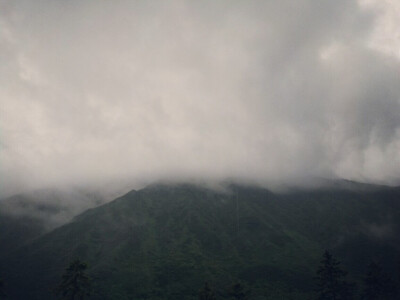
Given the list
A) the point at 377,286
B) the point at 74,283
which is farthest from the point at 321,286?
the point at 74,283

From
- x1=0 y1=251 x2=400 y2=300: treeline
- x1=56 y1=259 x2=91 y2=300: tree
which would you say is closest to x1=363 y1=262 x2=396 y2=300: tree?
x1=0 y1=251 x2=400 y2=300: treeline

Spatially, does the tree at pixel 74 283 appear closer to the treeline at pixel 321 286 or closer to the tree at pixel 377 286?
the treeline at pixel 321 286

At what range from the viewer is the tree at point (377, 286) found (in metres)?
89.4

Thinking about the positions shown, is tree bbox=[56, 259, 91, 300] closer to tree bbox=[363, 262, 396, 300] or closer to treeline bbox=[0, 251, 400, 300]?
treeline bbox=[0, 251, 400, 300]

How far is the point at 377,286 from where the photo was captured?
8962cm

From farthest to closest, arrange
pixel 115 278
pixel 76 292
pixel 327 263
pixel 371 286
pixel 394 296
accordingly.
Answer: pixel 115 278 → pixel 394 296 → pixel 371 286 → pixel 327 263 → pixel 76 292

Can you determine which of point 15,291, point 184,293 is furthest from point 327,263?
point 15,291

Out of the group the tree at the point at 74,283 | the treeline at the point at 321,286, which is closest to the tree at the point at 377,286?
the treeline at the point at 321,286

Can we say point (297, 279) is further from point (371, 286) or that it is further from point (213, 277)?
point (371, 286)

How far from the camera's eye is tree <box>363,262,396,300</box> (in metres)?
89.4

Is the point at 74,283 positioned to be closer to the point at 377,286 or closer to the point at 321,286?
the point at 321,286

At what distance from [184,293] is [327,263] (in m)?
111

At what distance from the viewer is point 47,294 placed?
165m

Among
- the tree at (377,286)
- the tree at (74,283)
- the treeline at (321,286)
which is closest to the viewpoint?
the tree at (74,283)
